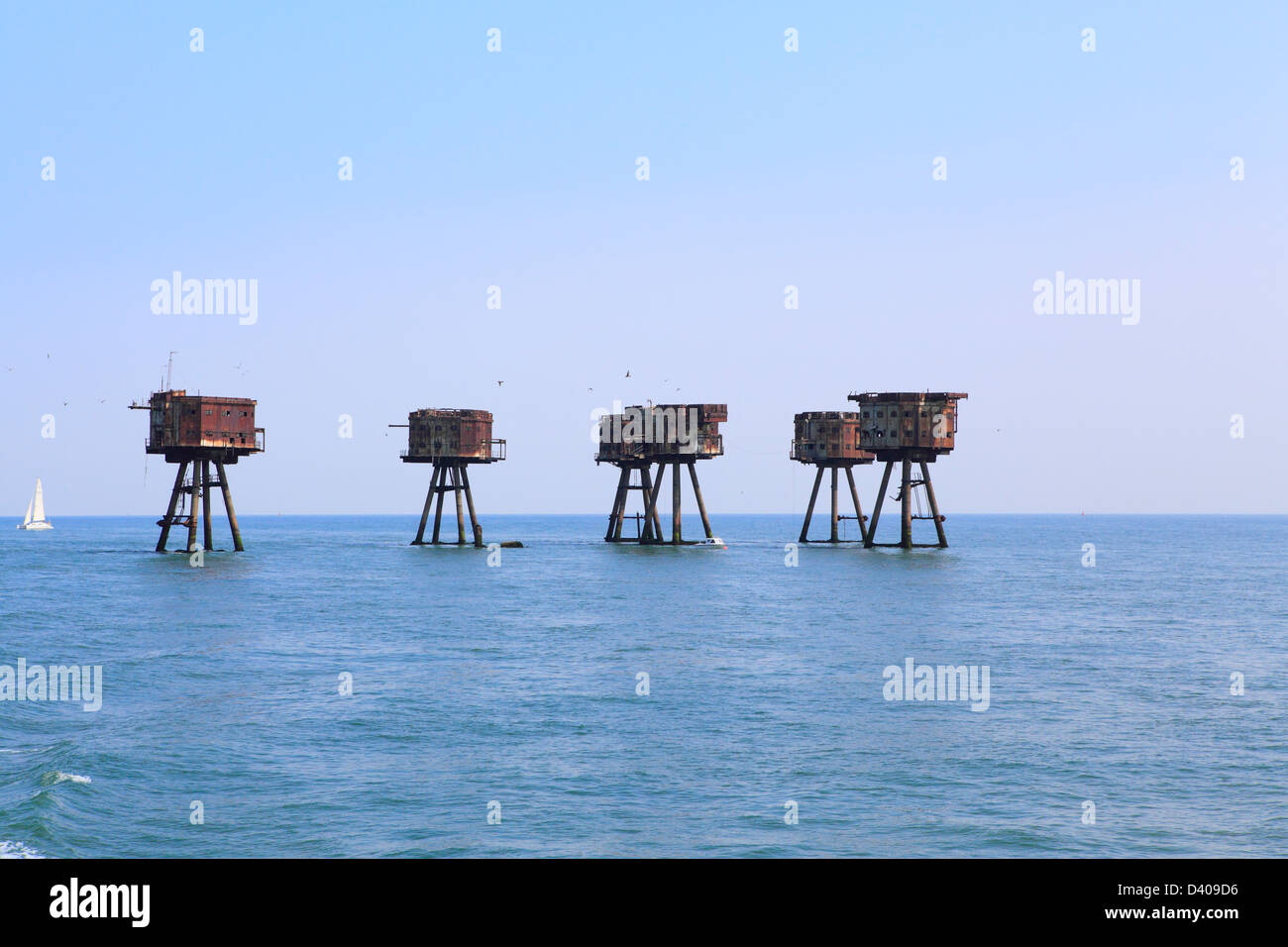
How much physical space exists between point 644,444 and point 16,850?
76038mm

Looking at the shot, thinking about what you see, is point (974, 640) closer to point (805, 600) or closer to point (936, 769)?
point (805, 600)

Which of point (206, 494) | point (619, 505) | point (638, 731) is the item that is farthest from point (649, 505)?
point (638, 731)

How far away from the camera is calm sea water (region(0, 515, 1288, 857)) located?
56.6ft

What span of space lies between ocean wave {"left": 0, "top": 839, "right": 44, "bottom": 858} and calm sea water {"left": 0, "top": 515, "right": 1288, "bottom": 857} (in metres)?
0.08

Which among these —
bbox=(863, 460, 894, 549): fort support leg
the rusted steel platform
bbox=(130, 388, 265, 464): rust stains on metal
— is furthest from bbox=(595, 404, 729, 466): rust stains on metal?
bbox=(130, 388, 265, 464): rust stains on metal

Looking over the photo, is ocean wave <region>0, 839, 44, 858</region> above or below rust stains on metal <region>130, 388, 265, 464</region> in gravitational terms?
below

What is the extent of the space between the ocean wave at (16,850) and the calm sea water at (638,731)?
0.08 meters

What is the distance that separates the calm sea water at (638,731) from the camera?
17250mm

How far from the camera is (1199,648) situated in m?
39.8

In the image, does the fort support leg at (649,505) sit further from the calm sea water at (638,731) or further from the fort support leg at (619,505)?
the calm sea water at (638,731)

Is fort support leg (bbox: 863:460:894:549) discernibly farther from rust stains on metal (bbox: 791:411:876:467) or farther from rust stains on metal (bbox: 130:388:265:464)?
rust stains on metal (bbox: 130:388:265:464)

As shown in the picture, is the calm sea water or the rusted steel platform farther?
the rusted steel platform

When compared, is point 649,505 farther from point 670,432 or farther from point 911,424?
point 911,424
